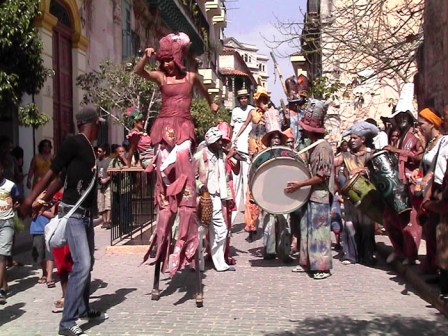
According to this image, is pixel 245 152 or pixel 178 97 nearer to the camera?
pixel 178 97

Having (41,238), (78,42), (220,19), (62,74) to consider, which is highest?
(220,19)

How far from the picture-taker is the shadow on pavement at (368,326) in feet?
18.3

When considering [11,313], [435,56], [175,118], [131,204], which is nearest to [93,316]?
[11,313]

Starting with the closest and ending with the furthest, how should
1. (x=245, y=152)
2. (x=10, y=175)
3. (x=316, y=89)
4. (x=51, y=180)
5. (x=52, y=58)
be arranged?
(x=51, y=180) → (x=10, y=175) → (x=245, y=152) → (x=316, y=89) → (x=52, y=58)

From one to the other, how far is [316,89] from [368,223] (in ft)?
18.0

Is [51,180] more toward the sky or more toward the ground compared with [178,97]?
more toward the ground

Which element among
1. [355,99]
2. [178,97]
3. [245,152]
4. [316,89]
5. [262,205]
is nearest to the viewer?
[178,97]

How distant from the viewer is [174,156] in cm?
685

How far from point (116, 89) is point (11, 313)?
12033 mm

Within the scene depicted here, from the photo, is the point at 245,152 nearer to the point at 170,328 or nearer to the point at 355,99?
the point at 170,328

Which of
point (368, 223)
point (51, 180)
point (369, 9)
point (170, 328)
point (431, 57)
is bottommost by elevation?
point (170, 328)

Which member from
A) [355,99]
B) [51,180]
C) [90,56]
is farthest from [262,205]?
[90,56]

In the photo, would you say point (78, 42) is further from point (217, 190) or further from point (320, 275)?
point (320, 275)

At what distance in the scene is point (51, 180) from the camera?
559 centimetres
